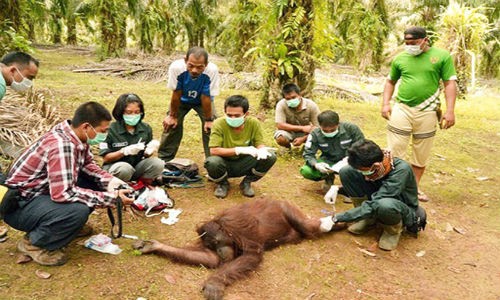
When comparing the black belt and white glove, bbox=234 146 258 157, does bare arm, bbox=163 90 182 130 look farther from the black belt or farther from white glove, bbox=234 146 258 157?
the black belt

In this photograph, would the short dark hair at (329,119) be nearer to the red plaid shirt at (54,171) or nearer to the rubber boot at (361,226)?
the rubber boot at (361,226)

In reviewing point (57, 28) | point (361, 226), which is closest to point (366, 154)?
point (361, 226)

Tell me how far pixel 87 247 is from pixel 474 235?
160 inches

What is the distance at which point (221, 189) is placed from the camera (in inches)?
192

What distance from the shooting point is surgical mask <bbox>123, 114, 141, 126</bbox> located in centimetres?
422

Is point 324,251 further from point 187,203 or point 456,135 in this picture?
point 456,135

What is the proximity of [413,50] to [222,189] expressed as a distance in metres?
2.83

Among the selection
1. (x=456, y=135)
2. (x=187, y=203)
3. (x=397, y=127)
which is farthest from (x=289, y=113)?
(x=456, y=135)

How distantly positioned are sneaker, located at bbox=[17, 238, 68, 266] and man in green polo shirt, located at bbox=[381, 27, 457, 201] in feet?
12.8

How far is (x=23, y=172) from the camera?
3.09 m

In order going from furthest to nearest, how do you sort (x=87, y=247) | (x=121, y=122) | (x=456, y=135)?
(x=456, y=135), (x=121, y=122), (x=87, y=247)

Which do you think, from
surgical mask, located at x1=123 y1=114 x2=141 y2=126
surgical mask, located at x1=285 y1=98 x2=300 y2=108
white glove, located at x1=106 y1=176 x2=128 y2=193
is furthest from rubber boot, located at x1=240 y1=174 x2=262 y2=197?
white glove, located at x1=106 y1=176 x2=128 y2=193

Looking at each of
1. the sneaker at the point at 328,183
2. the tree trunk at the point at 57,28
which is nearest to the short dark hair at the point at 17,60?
the sneaker at the point at 328,183

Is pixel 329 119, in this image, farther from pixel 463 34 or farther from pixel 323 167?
pixel 463 34
